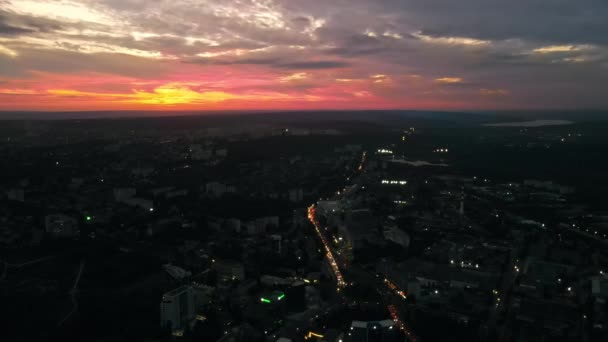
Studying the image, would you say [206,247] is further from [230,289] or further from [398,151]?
[398,151]

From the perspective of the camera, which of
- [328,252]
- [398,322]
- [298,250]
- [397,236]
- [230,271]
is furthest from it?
[397,236]

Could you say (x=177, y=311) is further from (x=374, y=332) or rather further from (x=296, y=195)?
(x=296, y=195)

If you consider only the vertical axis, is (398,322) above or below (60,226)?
below

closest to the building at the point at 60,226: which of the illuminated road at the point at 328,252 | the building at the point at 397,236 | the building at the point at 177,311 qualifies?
the building at the point at 177,311

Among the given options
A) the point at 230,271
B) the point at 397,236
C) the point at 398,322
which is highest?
the point at 397,236

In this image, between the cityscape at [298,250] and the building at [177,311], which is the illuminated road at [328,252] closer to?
the cityscape at [298,250]

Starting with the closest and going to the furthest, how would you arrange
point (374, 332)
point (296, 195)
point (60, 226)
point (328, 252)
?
point (374, 332)
point (328, 252)
point (60, 226)
point (296, 195)

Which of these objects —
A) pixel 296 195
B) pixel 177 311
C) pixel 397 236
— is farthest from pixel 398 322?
pixel 296 195

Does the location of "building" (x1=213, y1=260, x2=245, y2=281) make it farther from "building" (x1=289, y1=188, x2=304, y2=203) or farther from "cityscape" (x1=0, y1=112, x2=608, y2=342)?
"building" (x1=289, y1=188, x2=304, y2=203)
